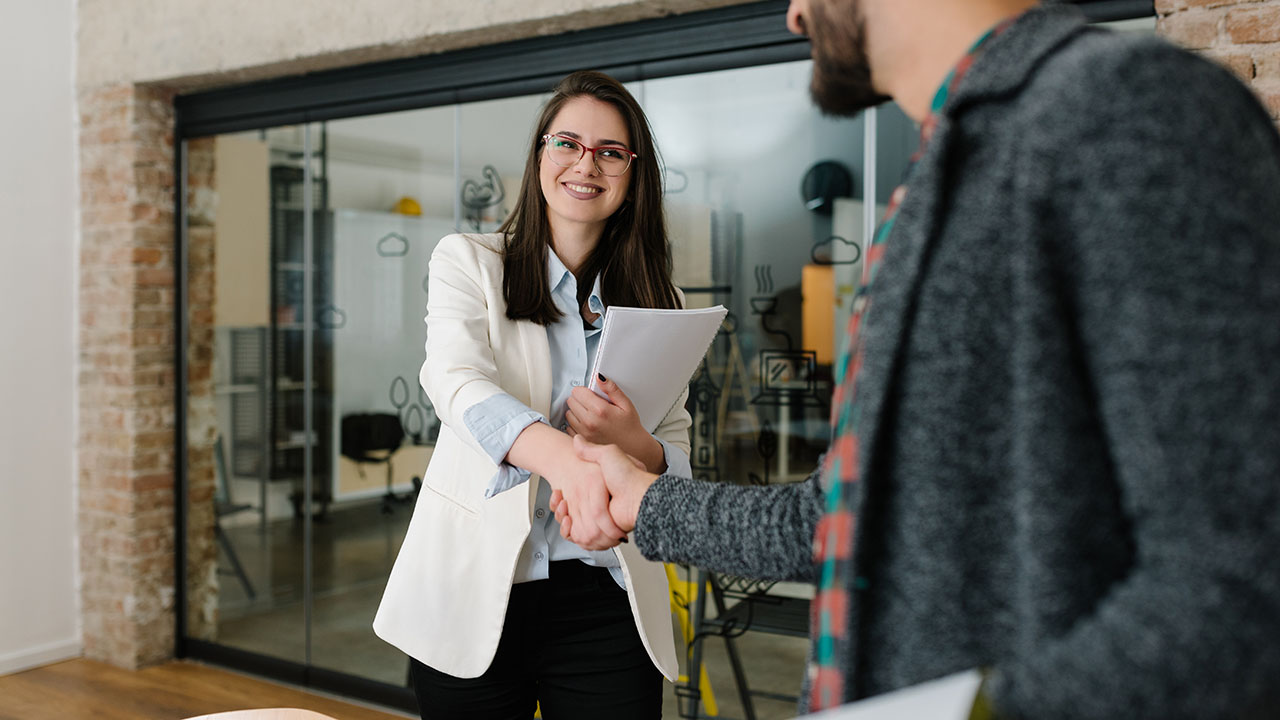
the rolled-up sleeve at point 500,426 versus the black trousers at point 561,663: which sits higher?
the rolled-up sleeve at point 500,426

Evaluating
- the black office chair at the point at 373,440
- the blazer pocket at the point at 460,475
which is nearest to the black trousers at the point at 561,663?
the blazer pocket at the point at 460,475

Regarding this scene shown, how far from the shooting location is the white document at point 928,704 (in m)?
0.61

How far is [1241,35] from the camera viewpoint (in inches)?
78.5

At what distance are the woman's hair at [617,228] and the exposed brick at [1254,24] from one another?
1266 mm

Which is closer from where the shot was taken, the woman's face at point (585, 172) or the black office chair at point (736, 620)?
the woman's face at point (585, 172)

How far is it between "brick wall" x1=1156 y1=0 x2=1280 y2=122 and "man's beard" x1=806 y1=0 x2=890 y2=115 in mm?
1504

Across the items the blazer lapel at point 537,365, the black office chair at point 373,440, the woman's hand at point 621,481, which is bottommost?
the black office chair at point 373,440

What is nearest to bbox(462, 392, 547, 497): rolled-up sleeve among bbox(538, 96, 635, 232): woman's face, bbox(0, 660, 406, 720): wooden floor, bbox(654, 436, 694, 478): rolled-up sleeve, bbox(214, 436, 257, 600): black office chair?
bbox(654, 436, 694, 478): rolled-up sleeve

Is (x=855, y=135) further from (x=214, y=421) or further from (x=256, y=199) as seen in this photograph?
(x=214, y=421)

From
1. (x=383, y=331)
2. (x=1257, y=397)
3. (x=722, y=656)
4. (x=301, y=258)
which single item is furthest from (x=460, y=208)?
(x=1257, y=397)

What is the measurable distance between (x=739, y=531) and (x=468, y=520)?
0.76 meters

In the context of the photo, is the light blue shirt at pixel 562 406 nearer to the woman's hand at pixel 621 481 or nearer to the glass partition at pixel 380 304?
the woman's hand at pixel 621 481

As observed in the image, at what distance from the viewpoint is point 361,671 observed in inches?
139

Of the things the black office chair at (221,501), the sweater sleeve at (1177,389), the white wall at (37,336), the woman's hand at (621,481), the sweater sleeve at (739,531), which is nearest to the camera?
the sweater sleeve at (1177,389)
